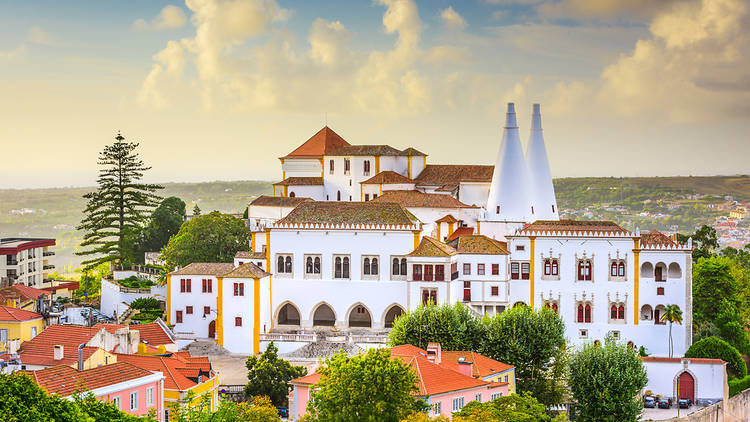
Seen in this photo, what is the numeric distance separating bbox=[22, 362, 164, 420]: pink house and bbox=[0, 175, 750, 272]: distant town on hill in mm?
74444

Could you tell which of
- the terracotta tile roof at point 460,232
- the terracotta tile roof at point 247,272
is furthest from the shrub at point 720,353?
the terracotta tile roof at point 247,272

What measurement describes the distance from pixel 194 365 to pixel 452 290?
59.8 ft

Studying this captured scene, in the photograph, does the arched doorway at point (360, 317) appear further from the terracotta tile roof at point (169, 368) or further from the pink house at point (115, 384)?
the pink house at point (115, 384)

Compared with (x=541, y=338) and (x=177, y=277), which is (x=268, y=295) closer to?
(x=177, y=277)

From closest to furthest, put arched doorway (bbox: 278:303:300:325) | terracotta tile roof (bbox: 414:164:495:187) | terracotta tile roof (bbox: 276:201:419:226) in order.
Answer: terracotta tile roof (bbox: 276:201:419:226)
arched doorway (bbox: 278:303:300:325)
terracotta tile roof (bbox: 414:164:495:187)

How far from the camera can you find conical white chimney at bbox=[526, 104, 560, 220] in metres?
63.1

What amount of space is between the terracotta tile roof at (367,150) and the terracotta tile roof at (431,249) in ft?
57.7

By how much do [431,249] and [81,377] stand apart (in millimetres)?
24857

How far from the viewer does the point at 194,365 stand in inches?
1623

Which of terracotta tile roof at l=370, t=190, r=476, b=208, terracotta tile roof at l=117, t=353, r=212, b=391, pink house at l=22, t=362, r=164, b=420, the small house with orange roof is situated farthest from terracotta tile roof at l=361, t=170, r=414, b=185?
pink house at l=22, t=362, r=164, b=420

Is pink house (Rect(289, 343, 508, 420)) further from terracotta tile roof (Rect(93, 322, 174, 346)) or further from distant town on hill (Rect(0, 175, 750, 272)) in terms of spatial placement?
distant town on hill (Rect(0, 175, 750, 272))

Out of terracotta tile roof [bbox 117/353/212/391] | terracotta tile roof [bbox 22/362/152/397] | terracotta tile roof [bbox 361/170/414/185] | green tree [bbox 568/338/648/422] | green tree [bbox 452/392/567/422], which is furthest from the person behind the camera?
terracotta tile roof [bbox 361/170/414/185]

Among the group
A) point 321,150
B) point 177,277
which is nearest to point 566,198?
A: point 321,150

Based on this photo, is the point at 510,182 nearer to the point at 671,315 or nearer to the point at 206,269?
the point at 671,315
